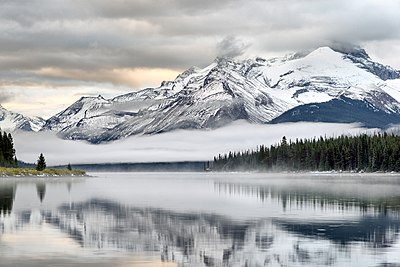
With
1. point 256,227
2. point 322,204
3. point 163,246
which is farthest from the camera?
point 322,204

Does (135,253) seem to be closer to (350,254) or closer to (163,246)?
(163,246)

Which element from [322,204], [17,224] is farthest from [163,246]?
[322,204]

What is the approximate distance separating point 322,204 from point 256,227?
25001 mm

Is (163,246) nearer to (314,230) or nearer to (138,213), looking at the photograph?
(314,230)

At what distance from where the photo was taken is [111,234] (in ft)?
158

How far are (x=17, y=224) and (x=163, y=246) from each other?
15.8 meters

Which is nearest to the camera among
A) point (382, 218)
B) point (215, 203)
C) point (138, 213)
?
point (382, 218)

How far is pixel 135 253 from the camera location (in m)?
40.0

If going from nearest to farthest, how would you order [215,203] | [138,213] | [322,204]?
[138,213]
[322,204]
[215,203]

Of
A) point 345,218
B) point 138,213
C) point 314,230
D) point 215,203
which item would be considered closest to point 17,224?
point 138,213

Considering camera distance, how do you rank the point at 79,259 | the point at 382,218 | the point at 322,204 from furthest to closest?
the point at 322,204
the point at 382,218
the point at 79,259

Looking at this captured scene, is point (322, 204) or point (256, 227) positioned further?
point (322, 204)

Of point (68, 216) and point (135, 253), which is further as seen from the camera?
point (68, 216)

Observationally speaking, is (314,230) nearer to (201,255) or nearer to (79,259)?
(201,255)
